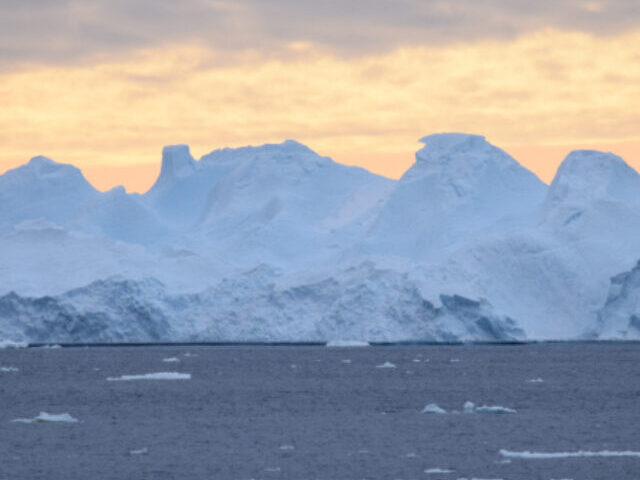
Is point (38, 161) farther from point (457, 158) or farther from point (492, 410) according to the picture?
point (492, 410)

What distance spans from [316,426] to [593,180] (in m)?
52.6

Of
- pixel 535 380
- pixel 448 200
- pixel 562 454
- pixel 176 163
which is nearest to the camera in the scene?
pixel 562 454

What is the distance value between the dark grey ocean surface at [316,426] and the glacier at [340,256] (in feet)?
60.0

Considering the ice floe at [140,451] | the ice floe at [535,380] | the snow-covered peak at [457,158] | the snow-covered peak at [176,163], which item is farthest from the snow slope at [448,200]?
the ice floe at [140,451]

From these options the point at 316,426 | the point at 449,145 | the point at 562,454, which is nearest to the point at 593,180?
the point at 449,145

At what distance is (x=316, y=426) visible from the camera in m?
23.6

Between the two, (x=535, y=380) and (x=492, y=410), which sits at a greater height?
(x=492, y=410)

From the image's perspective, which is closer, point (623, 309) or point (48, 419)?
point (48, 419)

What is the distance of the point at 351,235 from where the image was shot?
84.1m

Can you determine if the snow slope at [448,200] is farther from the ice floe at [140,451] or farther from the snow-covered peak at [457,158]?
the ice floe at [140,451]

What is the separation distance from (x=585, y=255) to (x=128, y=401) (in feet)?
143

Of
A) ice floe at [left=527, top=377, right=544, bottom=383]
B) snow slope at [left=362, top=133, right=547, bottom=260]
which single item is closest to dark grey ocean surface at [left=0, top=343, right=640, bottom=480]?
ice floe at [left=527, top=377, right=544, bottom=383]

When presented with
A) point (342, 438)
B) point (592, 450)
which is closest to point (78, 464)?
point (342, 438)

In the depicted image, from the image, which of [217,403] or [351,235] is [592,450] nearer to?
[217,403]
